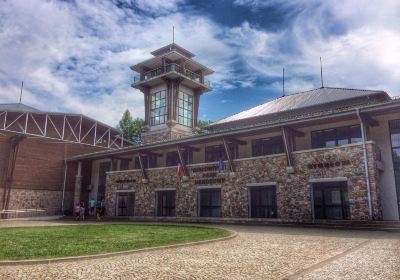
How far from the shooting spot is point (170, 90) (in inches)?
1467

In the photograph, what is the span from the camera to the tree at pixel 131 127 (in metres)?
55.2

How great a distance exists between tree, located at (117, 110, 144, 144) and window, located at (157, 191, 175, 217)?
29479 mm

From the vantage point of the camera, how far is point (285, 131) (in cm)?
1927

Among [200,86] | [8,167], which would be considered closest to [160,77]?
[200,86]

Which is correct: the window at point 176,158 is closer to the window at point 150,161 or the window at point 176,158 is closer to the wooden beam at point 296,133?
the window at point 150,161

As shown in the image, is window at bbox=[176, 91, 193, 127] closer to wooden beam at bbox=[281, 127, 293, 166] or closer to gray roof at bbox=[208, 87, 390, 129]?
gray roof at bbox=[208, 87, 390, 129]

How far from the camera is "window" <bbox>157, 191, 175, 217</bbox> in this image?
25469 mm

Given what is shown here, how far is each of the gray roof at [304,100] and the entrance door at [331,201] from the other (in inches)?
280

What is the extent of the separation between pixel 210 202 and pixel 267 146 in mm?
5674

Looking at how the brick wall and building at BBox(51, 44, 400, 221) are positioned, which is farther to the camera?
the brick wall

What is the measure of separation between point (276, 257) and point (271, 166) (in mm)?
12494

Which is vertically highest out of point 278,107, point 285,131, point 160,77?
point 160,77

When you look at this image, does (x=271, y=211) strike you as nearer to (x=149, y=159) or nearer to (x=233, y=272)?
(x=149, y=159)

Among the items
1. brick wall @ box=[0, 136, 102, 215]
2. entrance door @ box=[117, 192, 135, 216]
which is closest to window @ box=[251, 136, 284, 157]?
entrance door @ box=[117, 192, 135, 216]
